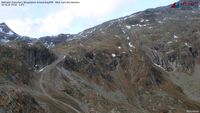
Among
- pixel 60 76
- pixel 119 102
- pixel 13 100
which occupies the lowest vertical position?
pixel 119 102

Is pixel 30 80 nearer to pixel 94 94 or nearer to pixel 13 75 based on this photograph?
pixel 13 75

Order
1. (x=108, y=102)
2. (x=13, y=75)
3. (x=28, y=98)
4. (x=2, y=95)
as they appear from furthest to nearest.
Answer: (x=108, y=102), (x=13, y=75), (x=28, y=98), (x=2, y=95)

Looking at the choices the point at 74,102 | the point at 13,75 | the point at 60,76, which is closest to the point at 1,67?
the point at 13,75

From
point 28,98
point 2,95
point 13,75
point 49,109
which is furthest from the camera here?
point 13,75

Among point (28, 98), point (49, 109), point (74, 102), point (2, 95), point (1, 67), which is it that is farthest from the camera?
point (74, 102)

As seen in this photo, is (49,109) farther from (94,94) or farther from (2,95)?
(94,94)

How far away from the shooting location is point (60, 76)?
189750mm

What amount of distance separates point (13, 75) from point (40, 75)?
101 ft

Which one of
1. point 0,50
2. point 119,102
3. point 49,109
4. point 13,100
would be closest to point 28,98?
point 13,100

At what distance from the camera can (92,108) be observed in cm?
16800

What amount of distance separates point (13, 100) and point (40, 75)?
3261 inches

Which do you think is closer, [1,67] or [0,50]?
[1,67]

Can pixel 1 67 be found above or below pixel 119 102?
above

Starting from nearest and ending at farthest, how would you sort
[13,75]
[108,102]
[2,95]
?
[2,95]
[13,75]
[108,102]
